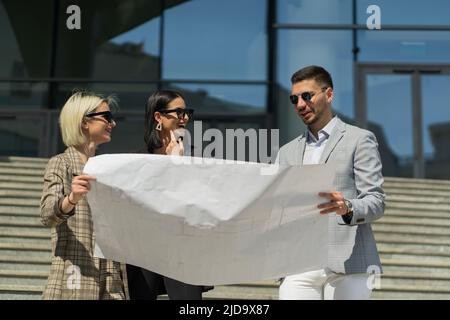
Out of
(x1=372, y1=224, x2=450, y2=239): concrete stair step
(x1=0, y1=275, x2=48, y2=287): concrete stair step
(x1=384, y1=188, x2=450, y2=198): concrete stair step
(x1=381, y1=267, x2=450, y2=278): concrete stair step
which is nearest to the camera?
(x1=0, y1=275, x2=48, y2=287): concrete stair step

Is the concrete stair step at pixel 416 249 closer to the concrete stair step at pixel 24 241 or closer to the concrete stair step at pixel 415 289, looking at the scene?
the concrete stair step at pixel 415 289

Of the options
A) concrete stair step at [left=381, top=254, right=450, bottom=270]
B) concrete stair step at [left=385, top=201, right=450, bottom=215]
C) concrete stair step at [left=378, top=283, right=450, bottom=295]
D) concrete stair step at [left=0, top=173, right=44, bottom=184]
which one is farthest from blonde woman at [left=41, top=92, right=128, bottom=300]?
concrete stair step at [left=385, top=201, right=450, bottom=215]

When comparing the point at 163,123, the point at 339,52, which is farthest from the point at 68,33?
the point at 163,123

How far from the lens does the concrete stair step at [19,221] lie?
329 inches

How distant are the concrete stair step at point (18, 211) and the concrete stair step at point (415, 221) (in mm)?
4107

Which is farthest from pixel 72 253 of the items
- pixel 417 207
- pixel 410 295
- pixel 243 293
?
pixel 417 207

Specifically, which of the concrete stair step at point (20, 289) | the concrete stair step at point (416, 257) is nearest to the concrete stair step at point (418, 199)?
the concrete stair step at point (416, 257)

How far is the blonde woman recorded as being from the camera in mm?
3152

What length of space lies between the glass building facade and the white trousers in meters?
12.2

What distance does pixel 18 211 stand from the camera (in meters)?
8.78

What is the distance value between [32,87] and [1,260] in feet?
30.2

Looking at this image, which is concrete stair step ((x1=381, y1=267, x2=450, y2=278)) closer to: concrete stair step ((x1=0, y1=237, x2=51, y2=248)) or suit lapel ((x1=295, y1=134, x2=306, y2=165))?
concrete stair step ((x1=0, y1=237, x2=51, y2=248))

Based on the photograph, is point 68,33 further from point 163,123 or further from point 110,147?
point 163,123

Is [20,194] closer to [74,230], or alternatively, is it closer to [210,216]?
[74,230]
